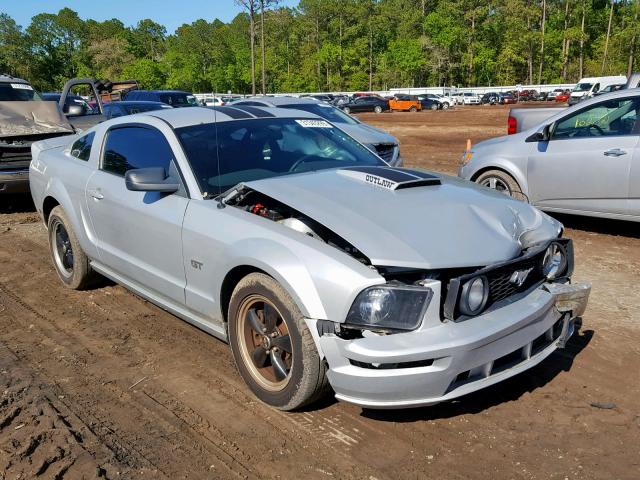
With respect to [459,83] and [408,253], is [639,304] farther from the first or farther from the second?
[459,83]

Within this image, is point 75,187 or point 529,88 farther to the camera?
point 529,88

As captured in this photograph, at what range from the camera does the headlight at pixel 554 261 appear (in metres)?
3.48

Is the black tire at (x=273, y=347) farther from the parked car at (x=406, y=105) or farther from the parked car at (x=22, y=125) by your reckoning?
the parked car at (x=406, y=105)

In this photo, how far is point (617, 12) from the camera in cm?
10075

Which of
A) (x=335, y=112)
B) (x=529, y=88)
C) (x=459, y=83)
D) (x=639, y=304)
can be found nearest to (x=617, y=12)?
(x=459, y=83)

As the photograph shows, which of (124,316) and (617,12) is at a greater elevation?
(617,12)

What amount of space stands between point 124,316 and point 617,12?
115m

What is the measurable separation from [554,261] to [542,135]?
14.3 feet

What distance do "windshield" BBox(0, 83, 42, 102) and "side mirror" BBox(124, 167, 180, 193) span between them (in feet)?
28.4

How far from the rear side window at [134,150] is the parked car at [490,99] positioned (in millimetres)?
65575

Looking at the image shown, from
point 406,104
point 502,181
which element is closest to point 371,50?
point 406,104

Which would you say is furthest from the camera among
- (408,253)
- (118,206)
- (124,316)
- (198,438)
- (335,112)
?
(335,112)

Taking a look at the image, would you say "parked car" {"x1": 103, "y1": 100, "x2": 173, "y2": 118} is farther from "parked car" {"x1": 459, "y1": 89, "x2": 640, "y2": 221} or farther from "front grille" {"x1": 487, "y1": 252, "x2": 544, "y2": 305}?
"front grille" {"x1": 487, "y1": 252, "x2": 544, "y2": 305}

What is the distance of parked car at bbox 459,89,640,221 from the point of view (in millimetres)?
6754
